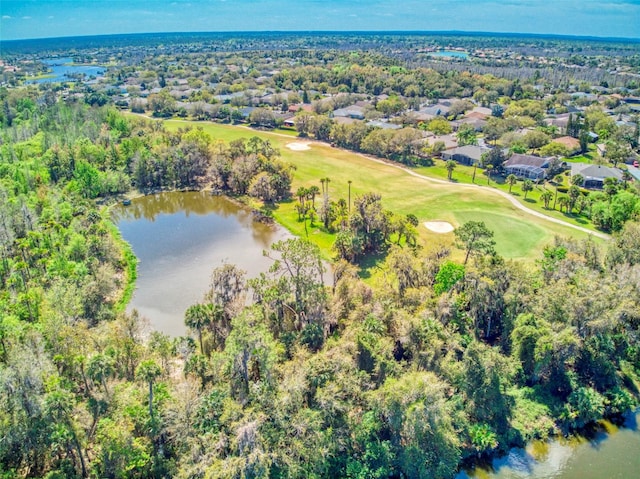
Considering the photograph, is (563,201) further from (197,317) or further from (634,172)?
(197,317)

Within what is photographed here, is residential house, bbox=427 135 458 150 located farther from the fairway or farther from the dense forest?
the dense forest

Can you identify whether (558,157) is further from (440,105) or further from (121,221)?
(121,221)

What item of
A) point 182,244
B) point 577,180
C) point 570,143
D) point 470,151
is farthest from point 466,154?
point 182,244

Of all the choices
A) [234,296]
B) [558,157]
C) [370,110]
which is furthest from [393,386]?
[370,110]

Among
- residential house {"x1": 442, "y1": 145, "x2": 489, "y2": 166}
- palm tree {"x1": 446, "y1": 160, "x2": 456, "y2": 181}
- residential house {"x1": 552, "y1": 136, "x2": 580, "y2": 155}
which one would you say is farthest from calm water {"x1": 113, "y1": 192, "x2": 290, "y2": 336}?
residential house {"x1": 552, "y1": 136, "x2": 580, "y2": 155}

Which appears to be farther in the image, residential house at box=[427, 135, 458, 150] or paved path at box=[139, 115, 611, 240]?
residential house at box=[427, 135, 458, 150]

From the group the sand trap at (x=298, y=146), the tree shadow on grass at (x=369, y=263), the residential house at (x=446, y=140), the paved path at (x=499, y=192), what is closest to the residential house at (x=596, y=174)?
the paved path at (x=499, y=192)
